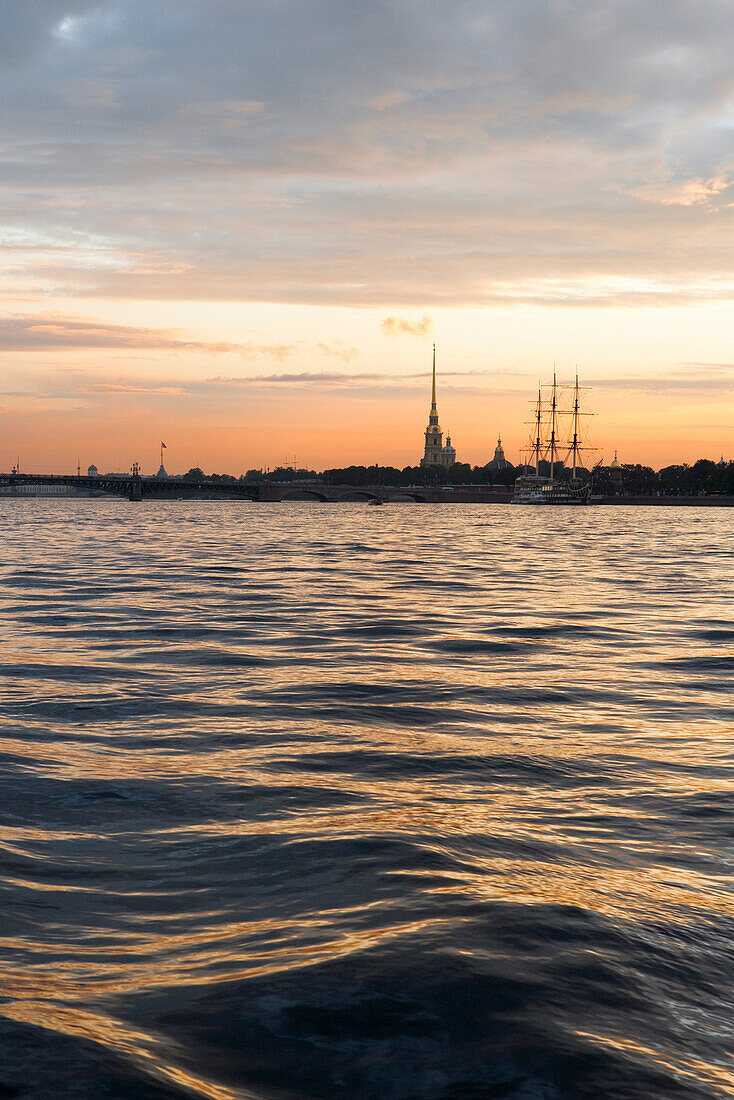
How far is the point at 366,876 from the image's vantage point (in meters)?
5.95

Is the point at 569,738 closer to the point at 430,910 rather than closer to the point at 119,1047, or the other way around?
the point at 430,910

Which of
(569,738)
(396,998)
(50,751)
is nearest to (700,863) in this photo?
(396,998)

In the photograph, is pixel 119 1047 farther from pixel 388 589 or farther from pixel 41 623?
pixel 388 589

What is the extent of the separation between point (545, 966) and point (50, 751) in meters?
5.75

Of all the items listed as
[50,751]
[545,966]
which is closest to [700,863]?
[545,966]

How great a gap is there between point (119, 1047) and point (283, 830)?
3.00 m

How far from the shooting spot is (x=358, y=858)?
20.6 feet

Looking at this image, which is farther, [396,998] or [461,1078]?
[396,998]

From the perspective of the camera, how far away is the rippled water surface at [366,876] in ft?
12.8

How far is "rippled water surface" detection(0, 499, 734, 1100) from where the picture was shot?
12.8 ft

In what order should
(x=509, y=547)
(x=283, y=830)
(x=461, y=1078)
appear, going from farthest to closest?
(x=509, y=547)
(x=283, y=830)
(x=461, y=1078)

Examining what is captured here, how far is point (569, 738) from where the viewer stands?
9.88 meters

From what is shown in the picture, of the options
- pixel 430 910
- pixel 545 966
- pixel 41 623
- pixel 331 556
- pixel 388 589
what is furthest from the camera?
pixel 331 556

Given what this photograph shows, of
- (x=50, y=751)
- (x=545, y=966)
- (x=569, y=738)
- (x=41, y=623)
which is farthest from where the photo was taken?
(x=41, y=623)
